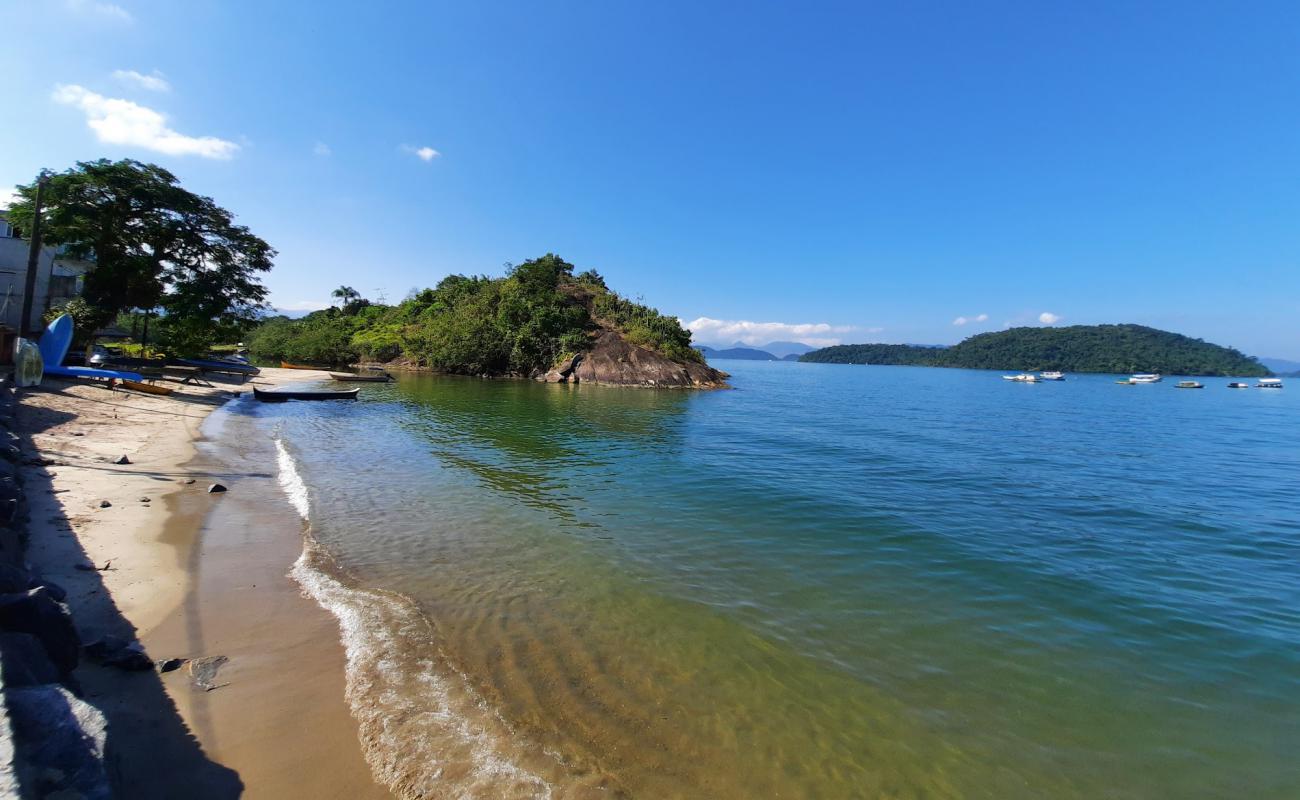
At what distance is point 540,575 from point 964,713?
6.29m

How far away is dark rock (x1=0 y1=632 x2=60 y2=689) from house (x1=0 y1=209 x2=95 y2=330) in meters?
35.7

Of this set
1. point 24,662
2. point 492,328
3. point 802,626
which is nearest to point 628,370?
point 492,328

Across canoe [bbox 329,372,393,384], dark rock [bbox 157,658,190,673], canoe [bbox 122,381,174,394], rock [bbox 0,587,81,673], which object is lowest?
dark rock [bbox 157,658,190,673]

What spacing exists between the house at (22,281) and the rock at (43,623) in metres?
34.7

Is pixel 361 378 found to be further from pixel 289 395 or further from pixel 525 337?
pixel 525 337

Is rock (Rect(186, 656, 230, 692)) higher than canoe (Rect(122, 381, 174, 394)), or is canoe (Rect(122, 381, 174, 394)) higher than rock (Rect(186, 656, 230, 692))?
canoe (Rect(122, 381, 174, 394))

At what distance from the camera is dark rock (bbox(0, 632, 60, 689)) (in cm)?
354

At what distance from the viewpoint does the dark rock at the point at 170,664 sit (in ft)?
17.9

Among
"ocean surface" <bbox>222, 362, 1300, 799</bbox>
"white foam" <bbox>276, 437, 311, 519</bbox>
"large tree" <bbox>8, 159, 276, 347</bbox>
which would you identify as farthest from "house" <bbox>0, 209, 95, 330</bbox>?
"ocean surface" <bbox>222, 362, 1300, 799</bbox>

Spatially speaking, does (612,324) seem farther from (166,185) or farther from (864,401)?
(166,185)

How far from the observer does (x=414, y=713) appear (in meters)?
5.20

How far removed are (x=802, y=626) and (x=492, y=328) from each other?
210 ft

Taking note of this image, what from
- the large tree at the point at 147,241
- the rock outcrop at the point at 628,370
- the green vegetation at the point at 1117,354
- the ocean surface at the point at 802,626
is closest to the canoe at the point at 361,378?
the large tree at the point at 147,241

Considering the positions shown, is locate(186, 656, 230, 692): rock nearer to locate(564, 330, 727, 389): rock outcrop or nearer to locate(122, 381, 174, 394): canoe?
locate(122, 381, 174, 394): canoe
